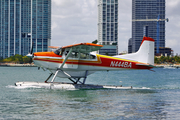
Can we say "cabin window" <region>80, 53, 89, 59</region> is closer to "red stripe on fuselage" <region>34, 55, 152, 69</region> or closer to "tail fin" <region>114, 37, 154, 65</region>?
"red stripe on fuselage" <region>34, 55, 152, 69</region>

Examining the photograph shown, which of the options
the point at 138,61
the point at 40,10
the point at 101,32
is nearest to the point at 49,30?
the point at 40,10

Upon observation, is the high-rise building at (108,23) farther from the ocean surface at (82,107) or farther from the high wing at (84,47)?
the ocean surface at (82,107)

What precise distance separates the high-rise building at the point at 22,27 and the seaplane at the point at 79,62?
512 feet

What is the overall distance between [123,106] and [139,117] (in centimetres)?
213

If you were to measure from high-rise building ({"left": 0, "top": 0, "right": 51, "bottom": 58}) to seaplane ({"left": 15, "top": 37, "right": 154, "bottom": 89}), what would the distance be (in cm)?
15591

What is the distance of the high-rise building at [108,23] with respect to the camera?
516 ft

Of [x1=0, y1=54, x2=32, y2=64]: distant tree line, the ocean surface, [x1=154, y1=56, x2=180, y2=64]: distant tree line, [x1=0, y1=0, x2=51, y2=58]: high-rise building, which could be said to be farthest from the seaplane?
[x1=0, y1=0, x2=51, y2=58]: high-rise building

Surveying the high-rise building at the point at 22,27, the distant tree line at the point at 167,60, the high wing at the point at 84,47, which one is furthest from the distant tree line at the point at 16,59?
the high wing at the point at 84,47

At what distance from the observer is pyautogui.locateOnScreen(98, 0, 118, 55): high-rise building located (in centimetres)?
15712

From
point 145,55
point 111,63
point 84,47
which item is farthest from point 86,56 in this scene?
point 145,55

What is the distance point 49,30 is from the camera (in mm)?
183625

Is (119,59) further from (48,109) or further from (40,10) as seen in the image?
(40,10)

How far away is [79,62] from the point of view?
59.8 ft

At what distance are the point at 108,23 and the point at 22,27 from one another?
55.0 m
